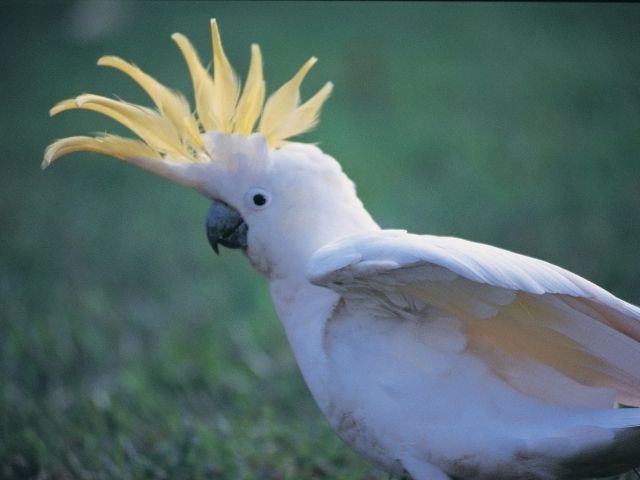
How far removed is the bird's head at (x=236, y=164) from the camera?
267cm

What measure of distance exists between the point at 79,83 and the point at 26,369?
4341 millimetres

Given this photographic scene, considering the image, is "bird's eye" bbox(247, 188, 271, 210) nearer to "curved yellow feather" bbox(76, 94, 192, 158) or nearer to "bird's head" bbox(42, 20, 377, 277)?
"bird's head" bbox(42, 20, 377, 277)

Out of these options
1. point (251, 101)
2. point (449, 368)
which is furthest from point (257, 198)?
point (449, 368)

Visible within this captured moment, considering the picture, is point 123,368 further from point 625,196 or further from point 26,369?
point 625,196

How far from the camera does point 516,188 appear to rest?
18.2 ft

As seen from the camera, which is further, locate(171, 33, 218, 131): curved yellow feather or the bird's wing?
locate(171, 33, 218, 131): curved yellow feather

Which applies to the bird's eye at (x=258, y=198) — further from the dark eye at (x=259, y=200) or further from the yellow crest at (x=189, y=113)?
the yellow crest at (x=189, y=113)

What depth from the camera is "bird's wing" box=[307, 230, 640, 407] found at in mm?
2053

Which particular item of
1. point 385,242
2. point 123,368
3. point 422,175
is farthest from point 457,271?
point 422,175

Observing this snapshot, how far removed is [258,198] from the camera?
2.69m

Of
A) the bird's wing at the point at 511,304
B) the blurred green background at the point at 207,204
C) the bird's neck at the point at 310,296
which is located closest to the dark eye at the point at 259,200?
the bird's neck at the point at 310,296

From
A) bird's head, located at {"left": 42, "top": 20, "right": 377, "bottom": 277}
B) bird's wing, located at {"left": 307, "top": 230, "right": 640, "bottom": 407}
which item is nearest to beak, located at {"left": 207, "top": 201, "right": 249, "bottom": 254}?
bird's head, located at {"left": 42, "top": 20, "right": 377, "bottom": 277}

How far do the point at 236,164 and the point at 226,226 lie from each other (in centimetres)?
21

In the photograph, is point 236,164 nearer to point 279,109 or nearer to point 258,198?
point 258,198
